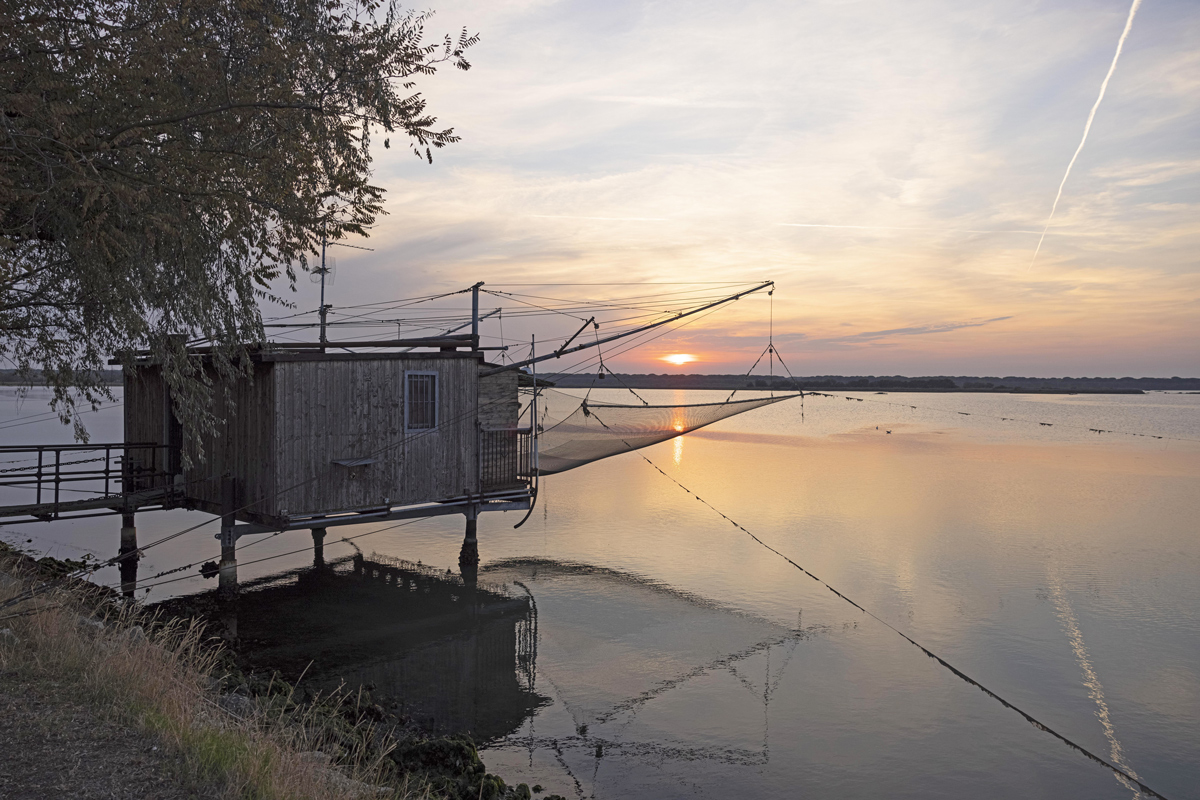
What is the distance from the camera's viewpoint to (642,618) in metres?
15.9

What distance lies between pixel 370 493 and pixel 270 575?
466 cm

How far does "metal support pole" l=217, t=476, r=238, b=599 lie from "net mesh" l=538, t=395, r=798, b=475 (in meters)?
7.72

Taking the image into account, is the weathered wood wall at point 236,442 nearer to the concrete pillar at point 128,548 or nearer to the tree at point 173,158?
the concrete pillar at point 128,548

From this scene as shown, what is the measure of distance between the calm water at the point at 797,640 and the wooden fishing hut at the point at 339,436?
2.21 meters

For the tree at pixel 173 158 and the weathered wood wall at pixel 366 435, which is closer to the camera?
the tree at pixel 173 158

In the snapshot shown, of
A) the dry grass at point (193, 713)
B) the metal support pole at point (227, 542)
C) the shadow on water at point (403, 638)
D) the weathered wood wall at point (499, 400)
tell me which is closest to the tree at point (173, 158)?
the dry grass at point (193, 713)

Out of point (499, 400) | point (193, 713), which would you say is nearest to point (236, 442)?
point (499, 400)

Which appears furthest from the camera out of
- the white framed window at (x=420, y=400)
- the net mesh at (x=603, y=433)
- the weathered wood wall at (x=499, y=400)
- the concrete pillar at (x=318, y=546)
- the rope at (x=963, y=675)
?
the net mesh at (x=603, y=433)

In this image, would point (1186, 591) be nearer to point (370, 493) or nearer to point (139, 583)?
point (370, 493)

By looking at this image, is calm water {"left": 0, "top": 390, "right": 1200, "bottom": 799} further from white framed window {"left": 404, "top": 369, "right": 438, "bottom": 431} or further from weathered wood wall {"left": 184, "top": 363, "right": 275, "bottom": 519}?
white framed window {"left": 404, "top": 369, "right": 438, "bottom": 431}

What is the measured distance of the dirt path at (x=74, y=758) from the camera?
17.5 ft

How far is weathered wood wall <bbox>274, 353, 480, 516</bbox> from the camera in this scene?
14.8 m

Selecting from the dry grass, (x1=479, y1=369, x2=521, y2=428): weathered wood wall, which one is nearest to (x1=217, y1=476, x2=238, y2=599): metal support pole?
the dry grass

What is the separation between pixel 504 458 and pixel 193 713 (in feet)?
38.7
